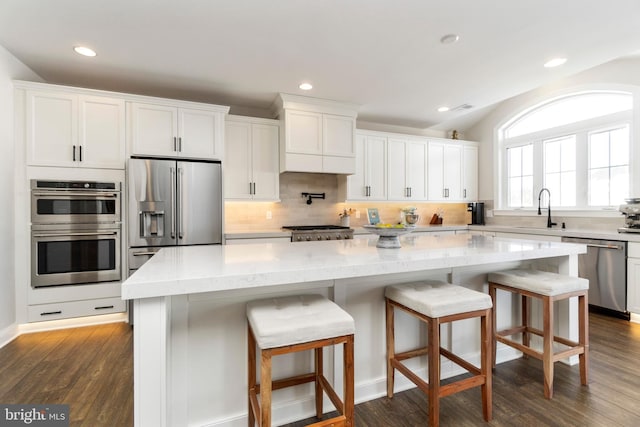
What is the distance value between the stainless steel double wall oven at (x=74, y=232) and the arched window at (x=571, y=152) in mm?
5531

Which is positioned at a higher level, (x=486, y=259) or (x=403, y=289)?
(x=486, y=259)

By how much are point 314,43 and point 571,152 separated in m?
3.81

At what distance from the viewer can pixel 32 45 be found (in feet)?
8.50

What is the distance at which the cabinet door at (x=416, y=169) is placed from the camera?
4.82 m

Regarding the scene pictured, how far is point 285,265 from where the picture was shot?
1373 millimetres

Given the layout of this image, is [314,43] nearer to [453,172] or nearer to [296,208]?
[296,208]

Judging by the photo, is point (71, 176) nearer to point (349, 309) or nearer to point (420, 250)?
point (349, 309)

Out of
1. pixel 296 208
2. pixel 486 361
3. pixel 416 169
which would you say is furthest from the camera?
pixel 416 169

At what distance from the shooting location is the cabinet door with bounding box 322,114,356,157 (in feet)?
13.2

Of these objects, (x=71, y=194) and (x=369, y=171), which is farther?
(x=369, y=171)

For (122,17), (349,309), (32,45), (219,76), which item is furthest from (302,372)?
(32,45)

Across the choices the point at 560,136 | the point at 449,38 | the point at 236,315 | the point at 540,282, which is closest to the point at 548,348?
the point at 540,282

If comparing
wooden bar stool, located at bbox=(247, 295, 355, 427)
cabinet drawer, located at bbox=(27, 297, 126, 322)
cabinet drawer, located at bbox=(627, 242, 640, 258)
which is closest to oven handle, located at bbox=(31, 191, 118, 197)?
cabinet drawer, located at bbox=(27, 297, 126, 322)

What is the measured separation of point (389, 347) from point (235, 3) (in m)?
2.50
